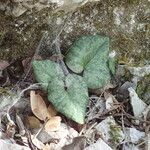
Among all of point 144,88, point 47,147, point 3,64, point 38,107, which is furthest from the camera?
point 144,88

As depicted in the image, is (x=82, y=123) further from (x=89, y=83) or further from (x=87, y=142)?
(x=89, y=83)

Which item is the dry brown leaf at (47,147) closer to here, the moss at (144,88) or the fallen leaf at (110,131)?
the fallen leaf at (110,131)

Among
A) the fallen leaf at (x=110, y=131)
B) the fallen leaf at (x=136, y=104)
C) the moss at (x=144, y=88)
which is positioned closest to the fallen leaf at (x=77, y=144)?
the fallen leaf at (x=110, y=131)

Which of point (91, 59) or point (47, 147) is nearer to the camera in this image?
point (47, 147)

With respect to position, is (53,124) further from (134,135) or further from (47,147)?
(134,135)

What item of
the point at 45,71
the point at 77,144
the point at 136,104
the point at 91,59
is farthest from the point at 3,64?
the point at 136,104

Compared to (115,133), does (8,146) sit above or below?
above

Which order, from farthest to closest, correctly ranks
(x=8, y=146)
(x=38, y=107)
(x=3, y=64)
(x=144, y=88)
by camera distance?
(x=144, y=88) < (x=3, y=64) < (x=38, y=107) < (x=8, y=146)
